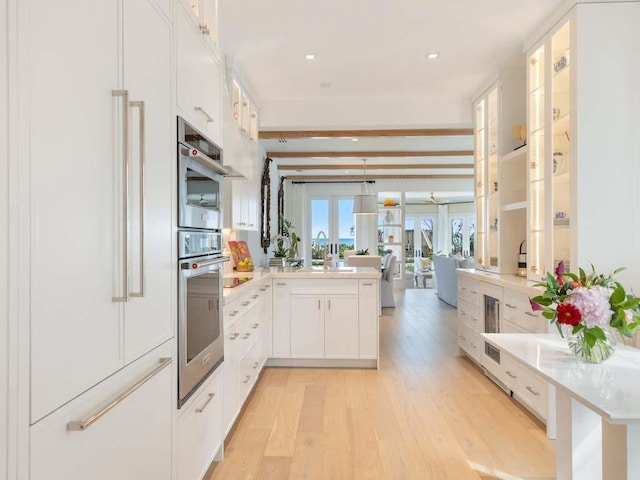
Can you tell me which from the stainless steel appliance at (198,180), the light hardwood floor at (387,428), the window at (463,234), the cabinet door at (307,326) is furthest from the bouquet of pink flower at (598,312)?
the window at (463,234)

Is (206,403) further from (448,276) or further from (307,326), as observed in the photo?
(448,276)

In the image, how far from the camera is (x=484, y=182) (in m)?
4.51

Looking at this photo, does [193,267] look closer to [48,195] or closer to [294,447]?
[48,195]

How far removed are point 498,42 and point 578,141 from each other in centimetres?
121

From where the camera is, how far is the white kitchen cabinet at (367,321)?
4.15 m

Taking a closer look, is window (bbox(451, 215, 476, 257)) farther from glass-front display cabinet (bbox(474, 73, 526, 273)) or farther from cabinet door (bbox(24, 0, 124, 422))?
cabinet door (bbox(24, 0, 124, 422))

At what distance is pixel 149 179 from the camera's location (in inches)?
59.3

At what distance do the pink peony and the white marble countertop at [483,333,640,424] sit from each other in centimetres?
16

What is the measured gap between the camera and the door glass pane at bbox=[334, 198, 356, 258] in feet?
35.5

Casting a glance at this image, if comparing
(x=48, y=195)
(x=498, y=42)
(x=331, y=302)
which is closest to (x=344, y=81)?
(x=498, y=42)

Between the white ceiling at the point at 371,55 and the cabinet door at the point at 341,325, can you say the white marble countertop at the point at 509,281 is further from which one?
the white ceiling at the point at 371,55

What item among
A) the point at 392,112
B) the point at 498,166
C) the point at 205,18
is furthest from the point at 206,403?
the point at 392,112

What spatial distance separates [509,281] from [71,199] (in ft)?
10.4

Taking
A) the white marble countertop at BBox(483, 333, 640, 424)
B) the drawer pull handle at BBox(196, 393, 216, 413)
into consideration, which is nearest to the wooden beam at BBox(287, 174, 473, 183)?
the drawer pull handle at BBox(196, 393, 216, 413)
